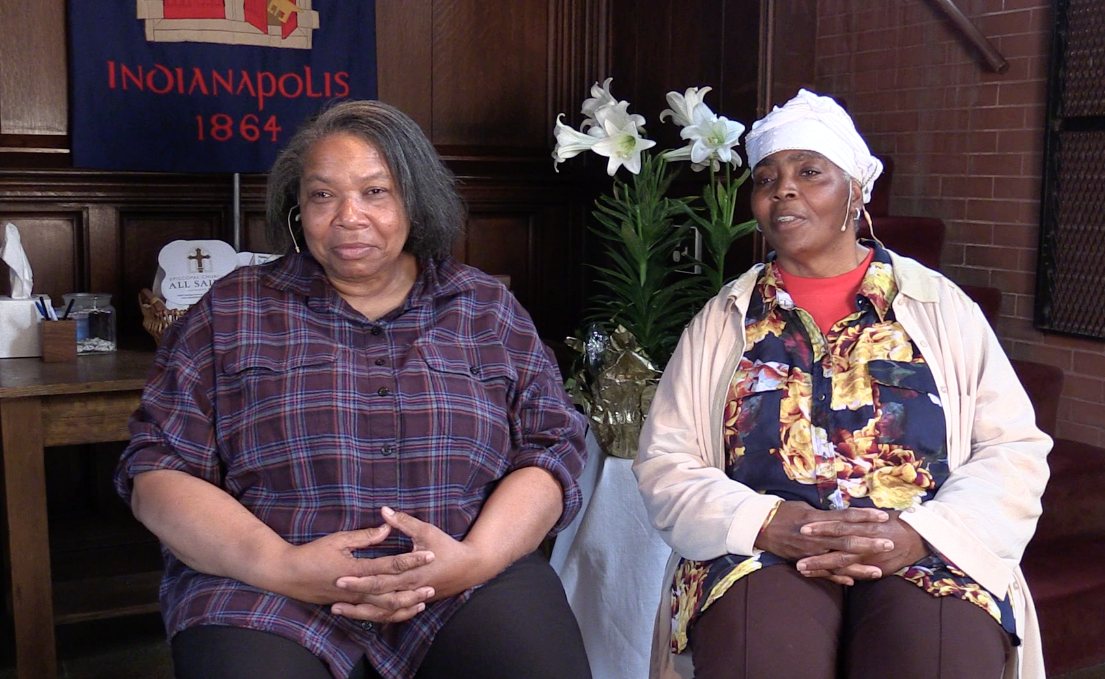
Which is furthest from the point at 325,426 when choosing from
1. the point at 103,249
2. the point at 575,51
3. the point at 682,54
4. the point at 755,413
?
the point at 575,51

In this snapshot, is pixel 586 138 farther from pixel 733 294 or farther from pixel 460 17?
pixel 460 17

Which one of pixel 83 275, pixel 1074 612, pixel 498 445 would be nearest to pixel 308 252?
pixel 498 445

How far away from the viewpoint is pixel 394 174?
1895mm

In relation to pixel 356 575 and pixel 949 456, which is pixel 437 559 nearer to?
pixel 356 575

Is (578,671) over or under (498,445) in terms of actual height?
under

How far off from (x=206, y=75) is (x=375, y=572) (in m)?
2.05

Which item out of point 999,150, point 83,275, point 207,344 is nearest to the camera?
point 207,344

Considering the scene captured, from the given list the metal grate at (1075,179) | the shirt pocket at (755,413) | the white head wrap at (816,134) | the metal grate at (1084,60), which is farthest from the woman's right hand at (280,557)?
the metal grate at (1084,60)

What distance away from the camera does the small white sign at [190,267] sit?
2.88 metres

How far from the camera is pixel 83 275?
3.21m

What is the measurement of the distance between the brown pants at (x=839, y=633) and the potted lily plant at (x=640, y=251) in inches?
28.7

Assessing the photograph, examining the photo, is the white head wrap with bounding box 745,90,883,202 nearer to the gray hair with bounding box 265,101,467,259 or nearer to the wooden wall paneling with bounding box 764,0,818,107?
the gray hair with bounding box 265,101,467,259

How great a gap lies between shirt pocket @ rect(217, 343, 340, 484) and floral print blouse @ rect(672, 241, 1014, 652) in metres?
0.65

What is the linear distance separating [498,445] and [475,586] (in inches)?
9.9
